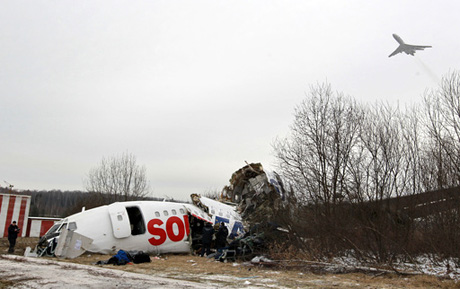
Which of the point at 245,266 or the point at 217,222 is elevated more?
the point at 217,222

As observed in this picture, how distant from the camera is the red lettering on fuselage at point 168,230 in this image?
1590 cm

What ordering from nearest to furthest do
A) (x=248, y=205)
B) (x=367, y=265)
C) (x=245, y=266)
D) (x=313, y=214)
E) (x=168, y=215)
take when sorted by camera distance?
(x=367, y=265) → (x=245, y=266) → (x=313, y=214) → (x=168, y=215) → (x=248, y=205)

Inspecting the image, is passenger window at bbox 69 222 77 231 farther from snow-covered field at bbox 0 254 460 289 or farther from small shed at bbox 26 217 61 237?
small shed at bbox 26 217 61 237

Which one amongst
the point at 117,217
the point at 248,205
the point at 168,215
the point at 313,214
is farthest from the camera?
the point at 248,205

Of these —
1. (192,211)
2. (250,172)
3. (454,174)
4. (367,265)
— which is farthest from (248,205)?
(454,174)

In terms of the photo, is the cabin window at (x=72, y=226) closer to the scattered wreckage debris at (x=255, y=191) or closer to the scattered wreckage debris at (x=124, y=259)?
the scattered wreckage debris at (x=124, y=259)

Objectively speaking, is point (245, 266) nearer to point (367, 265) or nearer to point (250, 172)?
point (367, 265)

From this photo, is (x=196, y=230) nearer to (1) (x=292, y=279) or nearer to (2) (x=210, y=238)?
(2) (x=210, y=238)

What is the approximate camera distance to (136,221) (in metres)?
17.2

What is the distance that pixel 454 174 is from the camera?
37.7 ft

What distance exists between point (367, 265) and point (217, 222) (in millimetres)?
8038


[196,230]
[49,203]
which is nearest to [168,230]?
[196,230]

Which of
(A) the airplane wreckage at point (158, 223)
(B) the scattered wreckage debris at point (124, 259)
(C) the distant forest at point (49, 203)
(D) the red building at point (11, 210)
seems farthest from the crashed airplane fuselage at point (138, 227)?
(C) the distant forest at point (49, 203)

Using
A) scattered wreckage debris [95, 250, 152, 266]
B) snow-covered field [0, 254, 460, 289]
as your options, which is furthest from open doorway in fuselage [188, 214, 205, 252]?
snow-covered field [0, 254, 460, 289]
